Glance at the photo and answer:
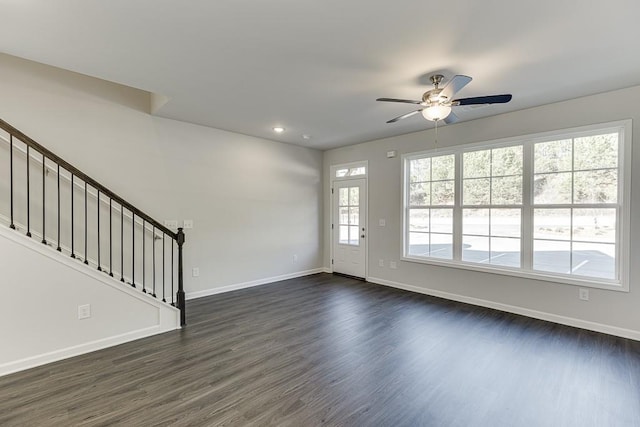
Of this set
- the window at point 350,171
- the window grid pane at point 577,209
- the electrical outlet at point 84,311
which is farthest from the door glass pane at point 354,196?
the electrical outlet at point 84,311

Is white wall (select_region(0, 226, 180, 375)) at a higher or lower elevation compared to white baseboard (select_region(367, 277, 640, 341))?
higher

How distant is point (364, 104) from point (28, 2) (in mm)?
3008

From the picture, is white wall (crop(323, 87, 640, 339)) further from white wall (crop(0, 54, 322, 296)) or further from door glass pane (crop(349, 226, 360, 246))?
white wall (crop(0, 54, 322, 296))

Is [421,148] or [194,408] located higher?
[421,148]

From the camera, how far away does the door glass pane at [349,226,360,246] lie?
5.89 m

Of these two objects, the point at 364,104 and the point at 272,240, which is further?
the point at 272,240

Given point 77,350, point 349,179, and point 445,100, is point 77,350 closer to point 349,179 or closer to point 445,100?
point 445,100

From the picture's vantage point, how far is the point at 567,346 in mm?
2969

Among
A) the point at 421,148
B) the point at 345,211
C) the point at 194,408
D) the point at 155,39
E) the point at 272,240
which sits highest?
the point at 155,39

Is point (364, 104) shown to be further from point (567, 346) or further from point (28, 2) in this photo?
point (567, 346)

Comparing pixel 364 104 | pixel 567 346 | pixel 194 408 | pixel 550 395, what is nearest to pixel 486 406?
pixel 550 395

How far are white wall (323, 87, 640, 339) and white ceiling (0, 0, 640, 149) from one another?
10.1 inches

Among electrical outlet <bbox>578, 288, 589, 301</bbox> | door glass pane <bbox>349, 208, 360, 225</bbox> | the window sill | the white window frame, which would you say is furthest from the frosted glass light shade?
door glass pane <bbox>349, 208, 360, 225</bbox>

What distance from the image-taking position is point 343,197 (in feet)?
20.2
